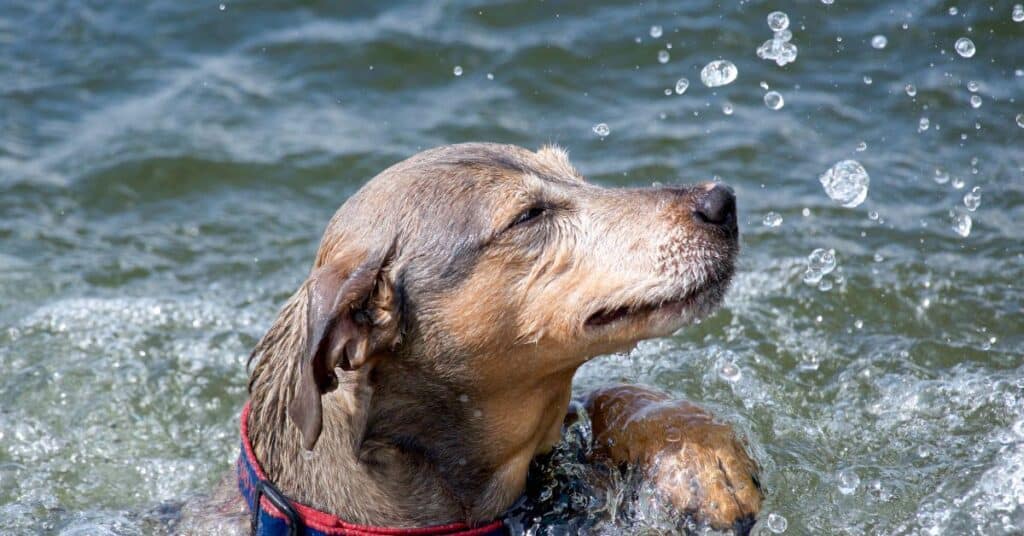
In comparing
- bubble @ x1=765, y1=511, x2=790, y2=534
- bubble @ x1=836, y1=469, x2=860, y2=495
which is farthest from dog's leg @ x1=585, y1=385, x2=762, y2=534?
bubble @ x1=836, y1=469, x2=860, y2=495

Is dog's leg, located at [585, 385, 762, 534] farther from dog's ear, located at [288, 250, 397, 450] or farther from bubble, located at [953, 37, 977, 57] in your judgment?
bubble, located at [953, 37, 977, 57]

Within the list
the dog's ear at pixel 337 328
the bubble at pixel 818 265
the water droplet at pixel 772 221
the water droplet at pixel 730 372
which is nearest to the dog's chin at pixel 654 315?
the dog's ear at pixel 337 328

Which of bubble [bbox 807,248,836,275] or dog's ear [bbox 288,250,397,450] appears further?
bubble [bbox 807,248,836,275]

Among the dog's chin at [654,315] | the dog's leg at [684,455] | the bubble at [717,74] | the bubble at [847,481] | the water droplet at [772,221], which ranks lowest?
the water droplet at [772,221]

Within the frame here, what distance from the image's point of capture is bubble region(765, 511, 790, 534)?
562 centimetres

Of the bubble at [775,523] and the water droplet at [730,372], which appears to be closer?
the bubble at [775,523]

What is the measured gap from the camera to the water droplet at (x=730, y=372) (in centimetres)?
702

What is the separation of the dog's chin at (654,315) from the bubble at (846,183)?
373cm

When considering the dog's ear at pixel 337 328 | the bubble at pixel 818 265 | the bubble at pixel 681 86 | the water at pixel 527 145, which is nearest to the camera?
the dog's ear at pixel 337 328

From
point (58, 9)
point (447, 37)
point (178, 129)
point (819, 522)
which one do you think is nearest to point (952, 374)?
point (819, 522)

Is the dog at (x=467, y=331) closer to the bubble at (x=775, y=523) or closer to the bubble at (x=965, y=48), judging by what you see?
the bubble at (x=775, y=523)

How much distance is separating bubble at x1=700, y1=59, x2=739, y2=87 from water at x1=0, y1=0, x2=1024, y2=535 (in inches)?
9.0

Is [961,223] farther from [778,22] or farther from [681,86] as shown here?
[778,22]

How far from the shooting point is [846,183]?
8.45 meters
